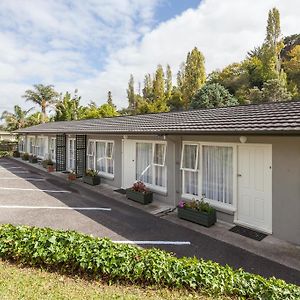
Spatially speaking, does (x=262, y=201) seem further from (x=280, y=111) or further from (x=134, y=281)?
(x=134, y=281)

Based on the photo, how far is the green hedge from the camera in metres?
4.53

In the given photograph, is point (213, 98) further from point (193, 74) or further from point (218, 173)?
point (218, 173)

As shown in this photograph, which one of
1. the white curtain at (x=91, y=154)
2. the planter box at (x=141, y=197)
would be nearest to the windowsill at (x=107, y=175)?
the white curtain at (x=91, y=154)

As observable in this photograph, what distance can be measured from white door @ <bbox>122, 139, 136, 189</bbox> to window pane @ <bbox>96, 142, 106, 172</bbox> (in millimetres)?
2101

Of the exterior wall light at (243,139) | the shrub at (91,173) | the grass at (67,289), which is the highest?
the exterior wall light at (243,139)

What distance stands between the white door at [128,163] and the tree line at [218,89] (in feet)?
81.7

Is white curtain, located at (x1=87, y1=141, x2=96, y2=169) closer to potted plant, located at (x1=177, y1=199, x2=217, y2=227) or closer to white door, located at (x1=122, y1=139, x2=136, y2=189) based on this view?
white door, located at (x1=122, y1=139, x2=136, y2=189)

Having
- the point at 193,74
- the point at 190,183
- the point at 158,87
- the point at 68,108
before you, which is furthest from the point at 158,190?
the point at 158,87

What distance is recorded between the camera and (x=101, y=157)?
15117 millimetres

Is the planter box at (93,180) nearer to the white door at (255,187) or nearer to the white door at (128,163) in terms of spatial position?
the white door at (128,163)

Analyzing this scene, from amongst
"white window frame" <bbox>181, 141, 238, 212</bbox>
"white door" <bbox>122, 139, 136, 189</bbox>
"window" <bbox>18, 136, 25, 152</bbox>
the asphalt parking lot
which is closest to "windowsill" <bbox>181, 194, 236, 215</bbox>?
"white window frame" <bbox>181, 141, 238, 212</bbox>

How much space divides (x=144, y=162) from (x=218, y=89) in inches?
1174

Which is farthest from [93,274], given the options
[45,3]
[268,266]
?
[45,3]

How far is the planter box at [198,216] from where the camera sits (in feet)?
27.5
